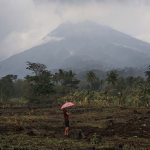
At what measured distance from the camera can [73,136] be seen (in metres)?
11.7

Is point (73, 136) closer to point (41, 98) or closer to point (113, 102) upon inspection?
point (113, 102)

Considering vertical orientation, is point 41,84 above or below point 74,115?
above

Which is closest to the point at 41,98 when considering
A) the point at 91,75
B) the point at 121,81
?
the point at 91,75

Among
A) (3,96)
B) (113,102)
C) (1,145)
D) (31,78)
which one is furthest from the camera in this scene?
(3,96)

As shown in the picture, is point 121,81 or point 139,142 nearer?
point 139,142

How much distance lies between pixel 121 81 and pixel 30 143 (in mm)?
76851

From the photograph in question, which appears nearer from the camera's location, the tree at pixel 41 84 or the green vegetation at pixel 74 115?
the green vegetation at pixel 74 115

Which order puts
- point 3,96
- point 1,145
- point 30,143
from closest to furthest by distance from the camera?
point 1,145
point 30,143
point 3,96

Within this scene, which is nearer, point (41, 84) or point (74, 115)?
point (74, 115)

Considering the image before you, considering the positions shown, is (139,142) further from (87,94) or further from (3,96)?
(3,96)

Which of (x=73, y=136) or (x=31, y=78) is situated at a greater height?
(x=31, y=78)

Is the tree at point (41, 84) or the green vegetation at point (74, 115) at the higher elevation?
the tree at point (41, 84)

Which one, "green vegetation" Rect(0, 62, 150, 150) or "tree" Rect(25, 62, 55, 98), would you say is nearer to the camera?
"green vegetation" Rect(0, 62, 150, 150)

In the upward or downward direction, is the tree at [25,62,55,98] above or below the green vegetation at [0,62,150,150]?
above
